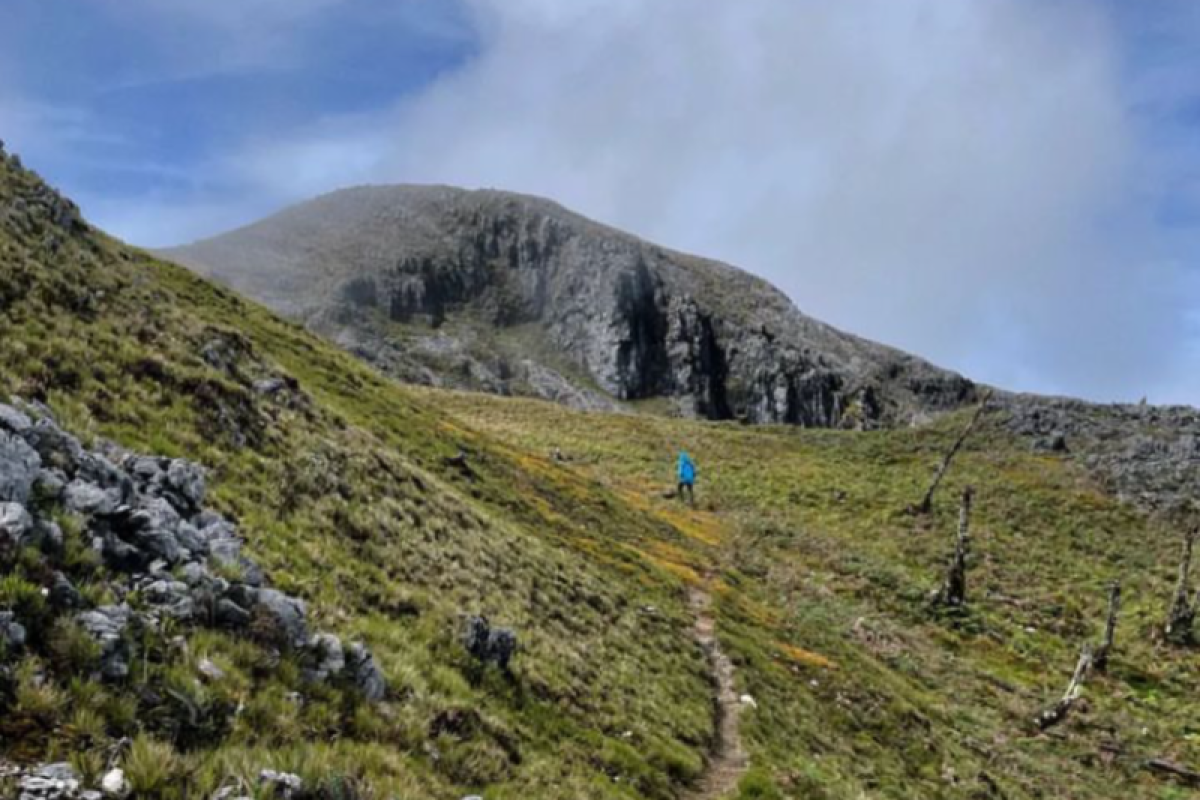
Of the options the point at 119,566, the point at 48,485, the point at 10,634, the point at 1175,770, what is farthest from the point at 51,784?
the point at 1175,770

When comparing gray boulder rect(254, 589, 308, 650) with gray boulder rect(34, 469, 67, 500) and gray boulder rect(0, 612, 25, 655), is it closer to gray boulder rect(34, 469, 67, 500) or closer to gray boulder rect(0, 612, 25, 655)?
gray boulder rect(34, 469, 67, 500)

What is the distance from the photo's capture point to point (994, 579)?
49.4 m

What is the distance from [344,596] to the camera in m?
13.8

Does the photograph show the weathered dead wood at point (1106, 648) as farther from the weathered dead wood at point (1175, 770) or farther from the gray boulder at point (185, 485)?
the gray boulder at point (185, 485)

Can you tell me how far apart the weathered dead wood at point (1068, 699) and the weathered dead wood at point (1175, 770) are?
3.43 metres

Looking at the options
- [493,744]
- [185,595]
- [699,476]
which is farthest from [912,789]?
[699,476]

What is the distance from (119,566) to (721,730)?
14331 millimetres

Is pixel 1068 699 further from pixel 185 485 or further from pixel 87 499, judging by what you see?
pixel 87 499

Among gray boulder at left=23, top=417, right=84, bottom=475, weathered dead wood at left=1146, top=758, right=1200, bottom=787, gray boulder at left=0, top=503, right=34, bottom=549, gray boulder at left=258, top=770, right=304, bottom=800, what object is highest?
gray boulder at left=23, top=417, right=84, bottom=475

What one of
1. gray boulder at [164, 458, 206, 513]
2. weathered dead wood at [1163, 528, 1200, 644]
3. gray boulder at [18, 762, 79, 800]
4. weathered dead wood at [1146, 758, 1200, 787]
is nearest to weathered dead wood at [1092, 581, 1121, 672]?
weathered dead wood at [1163, 528, 1200, 644]

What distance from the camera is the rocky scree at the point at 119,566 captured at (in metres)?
8.30

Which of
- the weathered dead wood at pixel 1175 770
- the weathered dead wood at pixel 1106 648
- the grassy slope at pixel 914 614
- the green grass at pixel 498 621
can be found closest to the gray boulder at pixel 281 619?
the green grass at pixel 498 621

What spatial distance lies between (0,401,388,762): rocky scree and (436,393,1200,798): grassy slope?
1009 cm

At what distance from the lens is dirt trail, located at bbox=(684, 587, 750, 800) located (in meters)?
15.5
